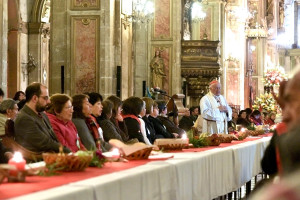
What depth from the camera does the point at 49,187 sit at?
453 cm

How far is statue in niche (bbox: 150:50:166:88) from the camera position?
895 inches

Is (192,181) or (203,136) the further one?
(203,136)

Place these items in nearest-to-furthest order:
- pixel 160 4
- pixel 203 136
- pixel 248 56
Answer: pixel 203 136 → pixel 160 4 → pixel 248 56

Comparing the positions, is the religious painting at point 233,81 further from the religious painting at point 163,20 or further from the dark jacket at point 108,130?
the dark jacket at point 108,130

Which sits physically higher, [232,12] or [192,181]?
[232,12]

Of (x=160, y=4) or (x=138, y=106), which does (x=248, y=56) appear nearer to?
(x=160, y=4)

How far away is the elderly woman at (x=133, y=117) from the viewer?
1031 centimetres

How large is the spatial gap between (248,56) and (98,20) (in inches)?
830

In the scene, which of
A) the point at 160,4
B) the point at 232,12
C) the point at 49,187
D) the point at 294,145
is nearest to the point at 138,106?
the point at 49,187

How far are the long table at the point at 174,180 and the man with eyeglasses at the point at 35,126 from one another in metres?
1.23

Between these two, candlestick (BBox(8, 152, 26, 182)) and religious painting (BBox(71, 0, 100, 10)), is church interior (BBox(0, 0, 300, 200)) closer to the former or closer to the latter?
religious painting (BBox(71, 0, 100, 10))

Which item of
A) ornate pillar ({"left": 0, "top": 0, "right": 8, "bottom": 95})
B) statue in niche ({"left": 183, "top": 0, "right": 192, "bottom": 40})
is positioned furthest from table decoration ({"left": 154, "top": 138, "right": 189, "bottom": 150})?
statue in niche ({"left": 183, "top": 0, "right": 192, "bottom": 40})

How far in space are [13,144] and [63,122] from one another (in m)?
0.76

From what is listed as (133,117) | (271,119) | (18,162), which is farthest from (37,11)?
(18,162)
